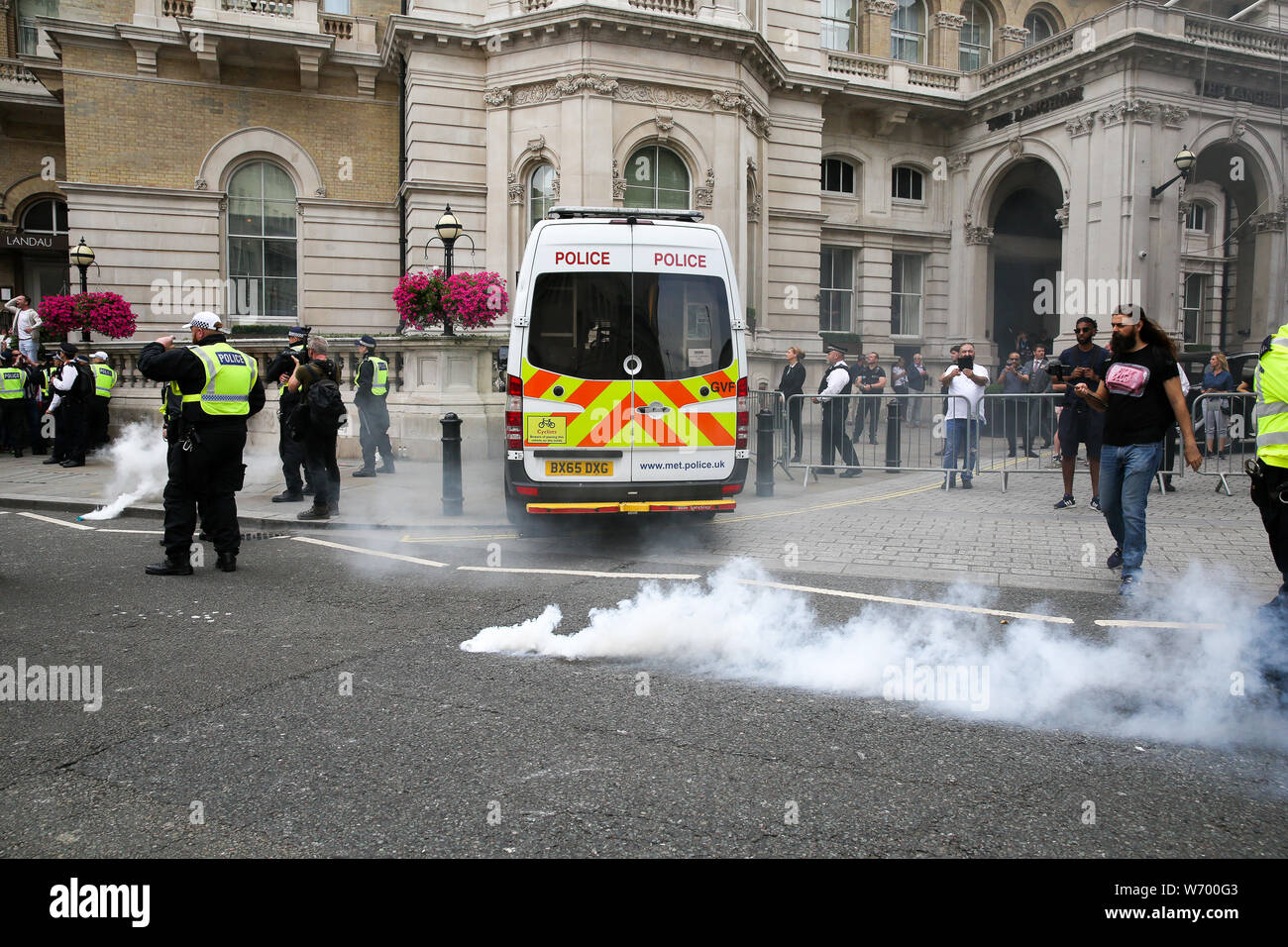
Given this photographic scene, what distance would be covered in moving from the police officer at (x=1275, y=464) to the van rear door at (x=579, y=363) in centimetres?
503

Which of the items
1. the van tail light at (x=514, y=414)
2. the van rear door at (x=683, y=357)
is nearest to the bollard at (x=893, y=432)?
the van rear door at (x=683, y=357)

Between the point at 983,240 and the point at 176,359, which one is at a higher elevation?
the point at 983,240

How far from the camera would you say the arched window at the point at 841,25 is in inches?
1057

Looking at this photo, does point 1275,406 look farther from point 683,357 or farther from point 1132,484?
point 683,357

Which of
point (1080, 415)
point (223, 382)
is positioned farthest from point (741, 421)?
point (223, 382)

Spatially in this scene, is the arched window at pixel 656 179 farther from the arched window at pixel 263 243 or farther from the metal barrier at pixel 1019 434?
the metal barrier at pixel 1019 434

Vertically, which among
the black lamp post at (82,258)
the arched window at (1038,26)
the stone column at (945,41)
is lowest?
the black lamp post at (82,258)

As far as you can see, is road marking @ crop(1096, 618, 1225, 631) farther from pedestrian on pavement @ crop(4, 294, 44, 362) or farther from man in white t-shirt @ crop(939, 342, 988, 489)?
pedestrian on pavement @ crop(4, 294, 44, 362)

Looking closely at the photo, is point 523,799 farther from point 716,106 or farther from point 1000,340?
point 1000,340
